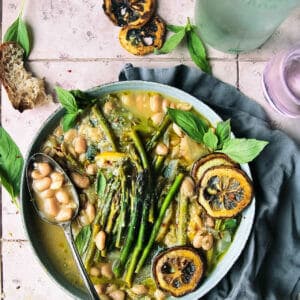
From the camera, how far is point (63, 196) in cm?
172

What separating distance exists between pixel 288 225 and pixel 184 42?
654 millimetres

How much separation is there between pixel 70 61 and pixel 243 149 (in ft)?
2.06

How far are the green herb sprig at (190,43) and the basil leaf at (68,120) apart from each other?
0.34 meters

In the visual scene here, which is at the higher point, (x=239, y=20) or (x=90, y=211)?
(x=239, y=20)

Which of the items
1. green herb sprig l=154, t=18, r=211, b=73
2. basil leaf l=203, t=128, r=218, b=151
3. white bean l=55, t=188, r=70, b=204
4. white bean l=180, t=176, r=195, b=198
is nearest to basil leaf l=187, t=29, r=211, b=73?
green herb sprig l=154, t=18, r=211, b=73

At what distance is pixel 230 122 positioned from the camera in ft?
5.81

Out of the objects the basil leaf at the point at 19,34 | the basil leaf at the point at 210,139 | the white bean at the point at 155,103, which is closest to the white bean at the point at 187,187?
the basil leaf at the point at 210,139

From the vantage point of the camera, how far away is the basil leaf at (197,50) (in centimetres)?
182

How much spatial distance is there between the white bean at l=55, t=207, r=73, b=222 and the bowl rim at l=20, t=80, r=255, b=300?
96mm

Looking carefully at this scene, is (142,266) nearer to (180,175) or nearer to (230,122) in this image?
(180,175)

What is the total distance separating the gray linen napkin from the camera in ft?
5.74

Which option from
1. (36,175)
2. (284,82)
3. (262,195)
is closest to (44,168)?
(36,175)

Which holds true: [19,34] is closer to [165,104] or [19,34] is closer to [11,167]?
[11,167]

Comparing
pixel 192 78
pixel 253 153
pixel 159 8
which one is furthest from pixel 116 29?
pixel 253 153
